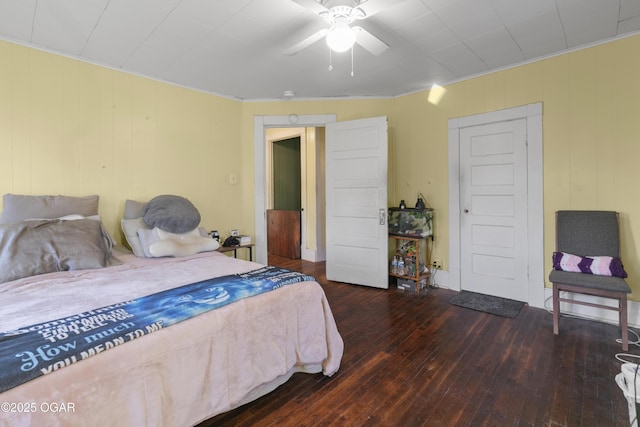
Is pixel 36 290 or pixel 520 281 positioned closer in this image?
pixel 36 290

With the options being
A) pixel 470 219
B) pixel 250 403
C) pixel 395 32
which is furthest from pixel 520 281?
pixel 250 403

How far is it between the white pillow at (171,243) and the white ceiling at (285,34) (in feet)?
5.32

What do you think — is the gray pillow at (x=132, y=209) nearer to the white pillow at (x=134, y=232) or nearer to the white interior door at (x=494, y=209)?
the white pillow at (x=134, y=232)

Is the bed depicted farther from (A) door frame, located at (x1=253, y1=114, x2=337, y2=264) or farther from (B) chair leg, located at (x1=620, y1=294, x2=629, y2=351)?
(B) chair leg, located at (x1=620, y1=294, x2=629, y2=351)

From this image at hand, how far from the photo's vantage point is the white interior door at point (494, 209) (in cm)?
327

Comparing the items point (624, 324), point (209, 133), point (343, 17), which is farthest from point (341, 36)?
point (624, 324)

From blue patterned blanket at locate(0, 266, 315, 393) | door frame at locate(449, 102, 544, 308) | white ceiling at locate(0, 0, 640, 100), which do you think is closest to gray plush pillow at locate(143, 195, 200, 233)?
blue patterned blanket at locate(0, 266, 315, 393)

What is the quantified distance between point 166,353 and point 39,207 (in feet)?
6.79

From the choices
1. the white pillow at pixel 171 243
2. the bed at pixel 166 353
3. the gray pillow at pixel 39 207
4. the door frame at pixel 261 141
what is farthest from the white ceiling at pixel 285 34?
the bed at pixel 166 353

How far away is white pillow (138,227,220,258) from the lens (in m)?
2.60

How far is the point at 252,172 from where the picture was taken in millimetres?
4156

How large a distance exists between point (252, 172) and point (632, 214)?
12.9 feet

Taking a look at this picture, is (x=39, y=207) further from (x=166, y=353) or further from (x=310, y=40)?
(x=310, y=40)

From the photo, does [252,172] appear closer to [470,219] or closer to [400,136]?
[400,136]
